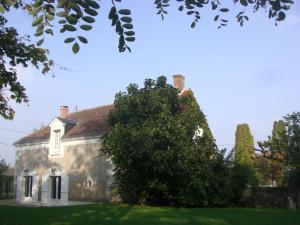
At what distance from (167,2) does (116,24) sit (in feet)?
5.62

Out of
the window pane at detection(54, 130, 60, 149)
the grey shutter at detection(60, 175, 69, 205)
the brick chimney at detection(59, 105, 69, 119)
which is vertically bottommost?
the grey shutter at detection(60, 175, 69, 205)

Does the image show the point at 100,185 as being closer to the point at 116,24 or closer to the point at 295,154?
the point at 295,154

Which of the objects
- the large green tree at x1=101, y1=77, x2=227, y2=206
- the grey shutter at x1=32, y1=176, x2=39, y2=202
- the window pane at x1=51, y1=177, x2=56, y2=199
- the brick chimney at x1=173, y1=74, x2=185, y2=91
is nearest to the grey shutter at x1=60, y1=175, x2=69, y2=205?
the window pane at x1=51, y1=177, x2=56, y2=199

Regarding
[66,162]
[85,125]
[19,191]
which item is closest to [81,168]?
[66,162]

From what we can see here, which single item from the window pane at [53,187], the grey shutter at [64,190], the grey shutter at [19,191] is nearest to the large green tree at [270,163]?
the grey shutter at [64,190]

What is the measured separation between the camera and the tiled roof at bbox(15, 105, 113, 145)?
97.8 feet

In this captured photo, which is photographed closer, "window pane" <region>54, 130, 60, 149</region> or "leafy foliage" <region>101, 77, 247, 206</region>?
"leafy foliage" <region>101, 77, 247, 206</region>

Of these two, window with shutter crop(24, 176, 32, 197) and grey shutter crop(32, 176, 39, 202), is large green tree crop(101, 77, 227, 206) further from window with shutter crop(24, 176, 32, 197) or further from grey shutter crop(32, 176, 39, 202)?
window with shutter crop(24, 176, 32, 197)

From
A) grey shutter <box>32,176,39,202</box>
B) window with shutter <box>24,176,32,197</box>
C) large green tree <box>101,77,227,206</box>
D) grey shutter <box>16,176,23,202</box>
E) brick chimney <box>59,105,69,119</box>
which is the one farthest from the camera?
brick chimney <box>59,105,69,119</box>

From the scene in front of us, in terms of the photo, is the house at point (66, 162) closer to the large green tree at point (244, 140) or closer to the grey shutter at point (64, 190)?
the grey shutter at point (64, 190)

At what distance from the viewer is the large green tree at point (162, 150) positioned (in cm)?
2262

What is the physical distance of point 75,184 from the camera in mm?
30078

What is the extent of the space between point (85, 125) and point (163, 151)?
10.7m

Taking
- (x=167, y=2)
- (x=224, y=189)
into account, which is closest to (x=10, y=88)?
(x=167, y=2)
